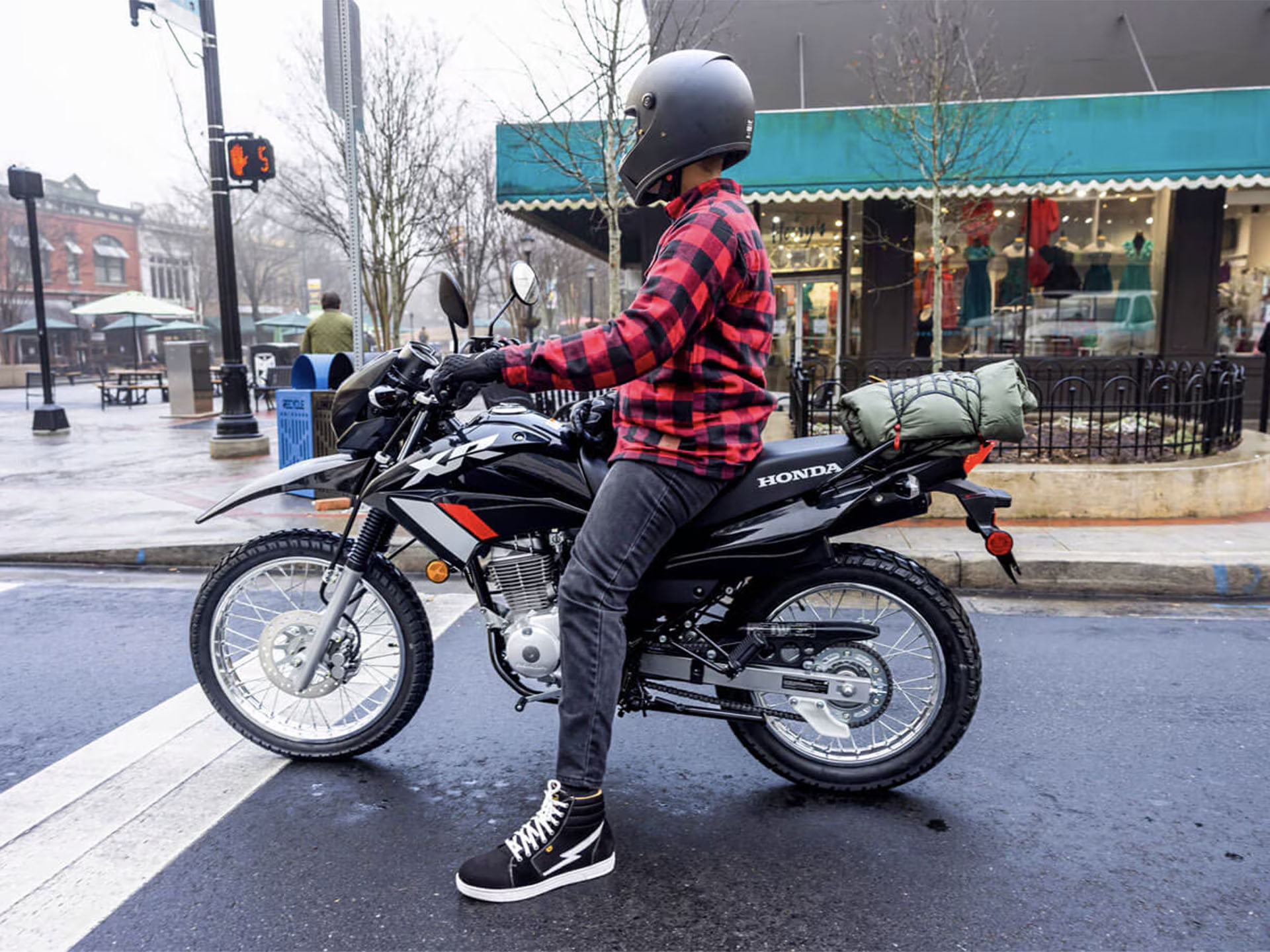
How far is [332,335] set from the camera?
39.8ft

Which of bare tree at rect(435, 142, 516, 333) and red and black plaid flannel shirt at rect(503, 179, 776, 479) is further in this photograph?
bare tree at rect(435, 142, 516, 333)

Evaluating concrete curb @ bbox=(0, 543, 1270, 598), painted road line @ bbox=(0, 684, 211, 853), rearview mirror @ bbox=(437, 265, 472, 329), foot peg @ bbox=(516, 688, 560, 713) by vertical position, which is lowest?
painted road line @ bbox=(0, 684, 211, 853)

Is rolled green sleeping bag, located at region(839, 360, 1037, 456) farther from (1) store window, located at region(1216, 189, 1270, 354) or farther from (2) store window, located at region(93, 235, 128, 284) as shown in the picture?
(2) store window, located at region(93, 235, 128, 284)

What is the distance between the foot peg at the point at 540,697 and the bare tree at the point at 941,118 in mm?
7233

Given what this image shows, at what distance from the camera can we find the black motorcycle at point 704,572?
2.86 meters

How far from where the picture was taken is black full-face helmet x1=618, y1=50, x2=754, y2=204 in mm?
2557

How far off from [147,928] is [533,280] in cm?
210

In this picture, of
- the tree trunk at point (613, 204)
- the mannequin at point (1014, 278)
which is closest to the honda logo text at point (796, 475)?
the tree trunk at point (613, 204)

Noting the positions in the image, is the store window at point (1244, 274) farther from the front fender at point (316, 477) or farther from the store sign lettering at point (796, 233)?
the front fender at point (316, 477)

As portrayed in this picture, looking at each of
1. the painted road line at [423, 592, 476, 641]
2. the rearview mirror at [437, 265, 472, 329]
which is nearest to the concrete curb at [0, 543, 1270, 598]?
the painted road line at [423, 592, 476, 641]

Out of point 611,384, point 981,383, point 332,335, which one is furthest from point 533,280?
point 332,335

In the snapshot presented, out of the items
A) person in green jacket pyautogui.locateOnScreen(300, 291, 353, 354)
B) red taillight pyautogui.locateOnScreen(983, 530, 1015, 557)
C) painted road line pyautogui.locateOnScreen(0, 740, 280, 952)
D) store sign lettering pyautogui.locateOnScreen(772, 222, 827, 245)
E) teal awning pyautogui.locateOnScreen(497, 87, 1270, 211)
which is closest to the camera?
painted road line pyautogui.locateOnScreen(0, 740, 280, 952)

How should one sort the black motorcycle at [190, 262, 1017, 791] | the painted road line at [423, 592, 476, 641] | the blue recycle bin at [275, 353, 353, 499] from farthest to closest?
the blue recycle bin at [275, 353, 353, 499], the painted road line at [423, 592, 476, 641], the black motorcycle at [190, 262, 1017, 791]

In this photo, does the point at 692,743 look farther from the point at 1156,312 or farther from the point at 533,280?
the point at 1156,312
